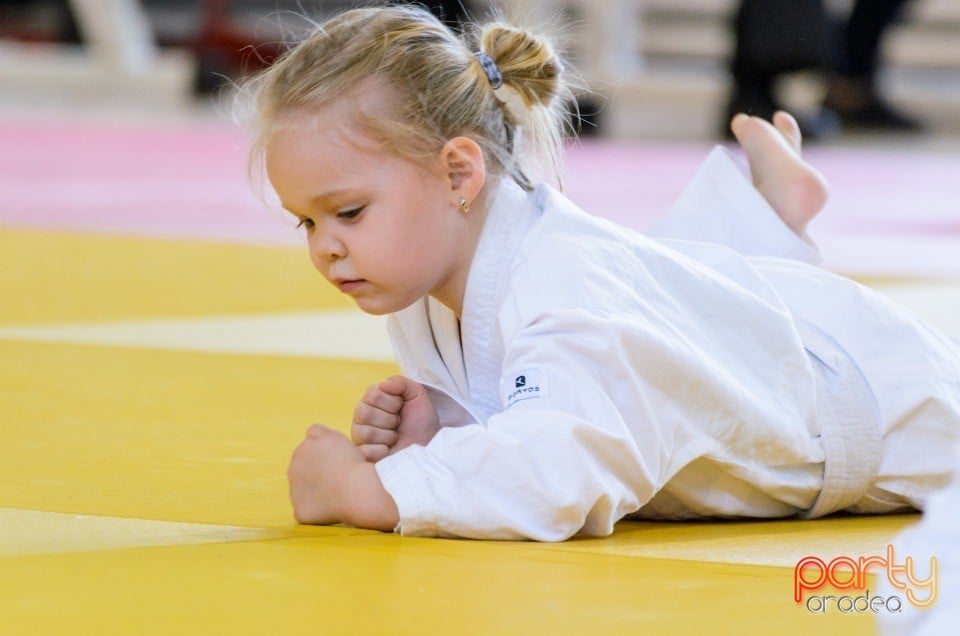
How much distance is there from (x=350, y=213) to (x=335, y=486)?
0.90ft

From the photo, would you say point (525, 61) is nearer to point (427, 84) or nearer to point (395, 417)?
point (427, 84)

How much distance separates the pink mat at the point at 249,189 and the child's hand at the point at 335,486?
7.29ft

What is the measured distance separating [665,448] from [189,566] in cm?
45

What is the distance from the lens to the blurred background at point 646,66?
Answer: 734cm

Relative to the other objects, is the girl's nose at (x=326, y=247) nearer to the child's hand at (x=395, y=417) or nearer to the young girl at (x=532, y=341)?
the young girl at (x=532, y=341)

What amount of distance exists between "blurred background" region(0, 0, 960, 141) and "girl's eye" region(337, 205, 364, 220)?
4.74m

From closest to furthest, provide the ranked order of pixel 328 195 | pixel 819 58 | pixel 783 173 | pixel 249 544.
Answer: pixel 249 544
pixel 328 195
pixel 783 173
pixel 819 58

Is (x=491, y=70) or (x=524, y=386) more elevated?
(x=491, y=70)

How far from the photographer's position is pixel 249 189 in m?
4.67

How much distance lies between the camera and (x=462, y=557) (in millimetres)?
1312

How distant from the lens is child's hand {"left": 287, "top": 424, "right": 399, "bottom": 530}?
1396mm

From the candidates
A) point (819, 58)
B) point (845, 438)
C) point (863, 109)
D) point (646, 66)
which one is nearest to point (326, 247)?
point (845, 438)

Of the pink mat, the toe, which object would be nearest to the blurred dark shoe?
the pink mat

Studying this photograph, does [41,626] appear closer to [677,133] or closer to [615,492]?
[615,492]
